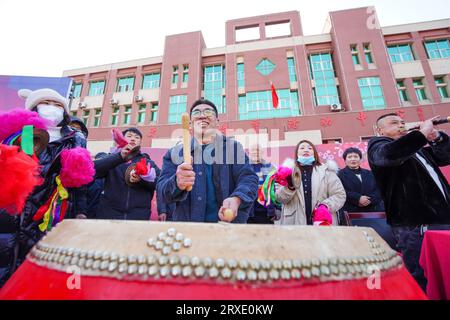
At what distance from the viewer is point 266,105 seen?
1155cm

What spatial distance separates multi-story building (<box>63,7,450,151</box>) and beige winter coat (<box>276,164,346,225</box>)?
8.11 m

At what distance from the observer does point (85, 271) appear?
1.13 ft

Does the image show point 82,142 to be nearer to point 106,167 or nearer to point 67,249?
point 106,167

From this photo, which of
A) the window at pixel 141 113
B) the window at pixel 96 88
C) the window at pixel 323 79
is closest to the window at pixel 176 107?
the window at pixel 141 113

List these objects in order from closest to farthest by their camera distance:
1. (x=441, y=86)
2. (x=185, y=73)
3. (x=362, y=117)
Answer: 1. (x=362, y=117)
2. (x=441, y=86)
3. (x=185, y=73)

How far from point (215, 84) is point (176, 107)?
273 cm

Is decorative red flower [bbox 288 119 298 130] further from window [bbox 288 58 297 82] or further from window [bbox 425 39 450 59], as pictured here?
window [bbox 425 39 450 59]

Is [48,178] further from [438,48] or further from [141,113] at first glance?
[438,48]

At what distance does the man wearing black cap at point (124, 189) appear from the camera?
1965 millimetres

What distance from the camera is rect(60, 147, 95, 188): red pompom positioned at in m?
1.17

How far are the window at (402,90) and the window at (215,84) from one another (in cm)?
924

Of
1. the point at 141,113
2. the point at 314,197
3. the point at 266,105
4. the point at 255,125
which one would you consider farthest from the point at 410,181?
the point at 141,113
